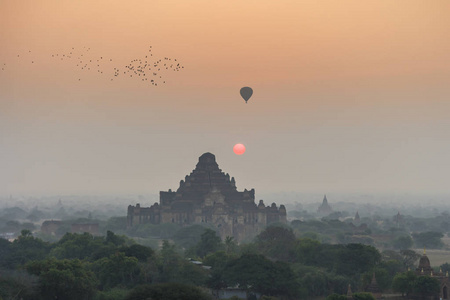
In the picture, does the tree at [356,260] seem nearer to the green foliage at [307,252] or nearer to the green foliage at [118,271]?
the green foliage at [307,252]

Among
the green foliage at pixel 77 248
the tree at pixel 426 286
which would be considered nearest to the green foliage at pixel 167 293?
the tree at pixel 426 286

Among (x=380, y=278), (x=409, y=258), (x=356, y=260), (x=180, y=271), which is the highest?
(x=409, y=258)

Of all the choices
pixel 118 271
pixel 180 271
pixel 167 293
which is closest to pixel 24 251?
pixel 118 271

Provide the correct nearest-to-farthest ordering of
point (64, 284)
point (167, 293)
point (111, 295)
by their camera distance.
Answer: point (167, 293)
point (64, 284)
point (111, 295)

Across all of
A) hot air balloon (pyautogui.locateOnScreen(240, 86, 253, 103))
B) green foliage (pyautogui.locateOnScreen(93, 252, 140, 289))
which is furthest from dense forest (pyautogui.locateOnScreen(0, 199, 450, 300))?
hot air balloon (pyautogui.locateOnScreen(240, 86, 253, 103))

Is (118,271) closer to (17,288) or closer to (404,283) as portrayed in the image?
(17,288)

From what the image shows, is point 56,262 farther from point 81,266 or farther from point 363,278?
point 363,278

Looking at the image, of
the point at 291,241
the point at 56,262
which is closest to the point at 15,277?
the point at 56,262
